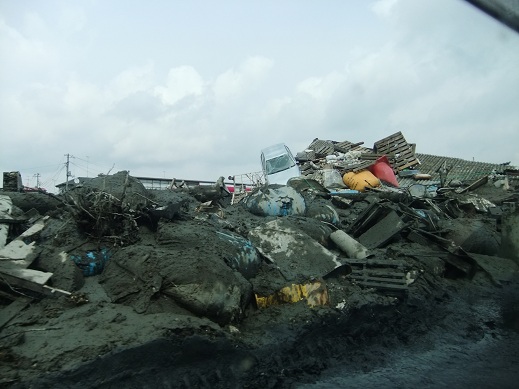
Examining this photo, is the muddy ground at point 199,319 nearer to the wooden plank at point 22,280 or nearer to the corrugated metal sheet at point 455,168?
the wooden plank at point 22,280

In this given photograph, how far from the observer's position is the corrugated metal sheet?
2031 cm

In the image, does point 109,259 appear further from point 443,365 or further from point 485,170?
point 485,170

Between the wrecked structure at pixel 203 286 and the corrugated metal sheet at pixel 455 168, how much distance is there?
1220 cm

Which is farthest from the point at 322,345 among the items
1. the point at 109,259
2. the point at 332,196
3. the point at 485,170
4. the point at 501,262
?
the point at 485,170

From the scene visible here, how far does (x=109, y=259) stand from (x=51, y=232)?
134 centimetres

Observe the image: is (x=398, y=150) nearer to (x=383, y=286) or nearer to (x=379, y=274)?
(x=379, y=274)

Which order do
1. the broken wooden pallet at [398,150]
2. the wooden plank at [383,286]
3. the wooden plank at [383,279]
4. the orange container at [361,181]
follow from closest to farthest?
1. the wooden plank at [383,286]
2. the wooden plank at [383,279]
3. the orange container at [361,181]
4. the broken wooden pallet at [398,150]

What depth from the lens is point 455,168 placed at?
76.6ft

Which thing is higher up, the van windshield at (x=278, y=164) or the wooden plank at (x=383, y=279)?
the van windshield at (x=278, y=164)

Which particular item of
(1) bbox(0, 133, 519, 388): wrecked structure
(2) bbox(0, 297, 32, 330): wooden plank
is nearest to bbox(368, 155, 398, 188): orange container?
(1) bbox(0, 133, 519, 388): wrecked structure

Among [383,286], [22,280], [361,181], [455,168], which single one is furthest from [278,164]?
[455,168]

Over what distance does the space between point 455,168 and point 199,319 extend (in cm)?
2362

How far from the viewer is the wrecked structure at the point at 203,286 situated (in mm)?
3197

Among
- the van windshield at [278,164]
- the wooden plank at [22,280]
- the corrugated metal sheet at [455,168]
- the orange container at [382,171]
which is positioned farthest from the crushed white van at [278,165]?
the wooden plank at [22,280]
